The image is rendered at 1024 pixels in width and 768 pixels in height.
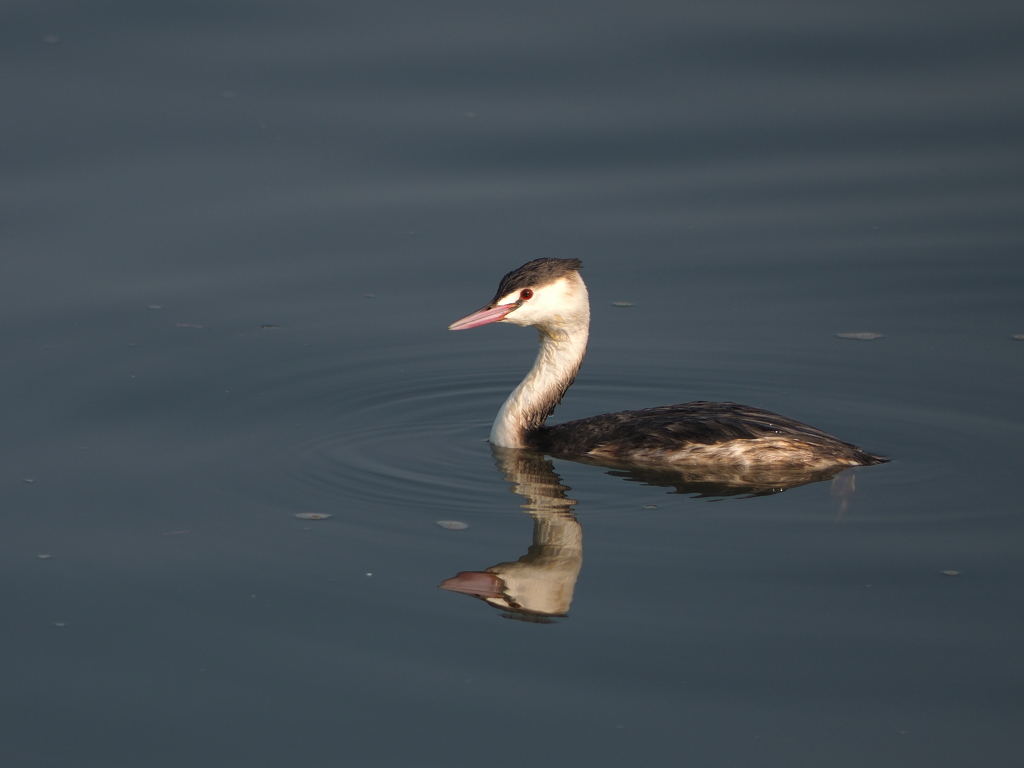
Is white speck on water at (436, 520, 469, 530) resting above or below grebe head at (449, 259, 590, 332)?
below

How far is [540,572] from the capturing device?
6.55 m

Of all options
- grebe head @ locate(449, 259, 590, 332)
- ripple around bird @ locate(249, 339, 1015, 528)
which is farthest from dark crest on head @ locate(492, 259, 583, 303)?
ripple around bird @ locate(249, 339, 1015, 528)

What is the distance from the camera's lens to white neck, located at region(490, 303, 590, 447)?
836cm

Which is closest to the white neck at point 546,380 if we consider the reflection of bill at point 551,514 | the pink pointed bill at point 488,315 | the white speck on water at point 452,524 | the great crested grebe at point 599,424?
the great crested grebe at point 599,424

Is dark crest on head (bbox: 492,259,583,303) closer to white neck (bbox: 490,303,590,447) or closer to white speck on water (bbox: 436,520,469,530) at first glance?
white neck (bbox: 490,303,590,447)

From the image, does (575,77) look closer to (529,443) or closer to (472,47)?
(472,47)

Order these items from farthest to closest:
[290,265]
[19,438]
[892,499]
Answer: [290,265] < [19,438] < [892,499]

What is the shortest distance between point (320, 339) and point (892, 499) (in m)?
3.92

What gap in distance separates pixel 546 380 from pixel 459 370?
3.33ft

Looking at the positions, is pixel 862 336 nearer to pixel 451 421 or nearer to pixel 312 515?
pixel 451 421

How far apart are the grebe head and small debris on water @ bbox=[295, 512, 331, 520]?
1.48 m

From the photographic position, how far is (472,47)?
13.5 m

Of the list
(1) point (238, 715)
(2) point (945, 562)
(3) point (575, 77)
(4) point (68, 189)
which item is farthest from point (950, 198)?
(1) point (238, 715)

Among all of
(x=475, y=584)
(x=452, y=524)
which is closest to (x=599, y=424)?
(x=452, y=524)
